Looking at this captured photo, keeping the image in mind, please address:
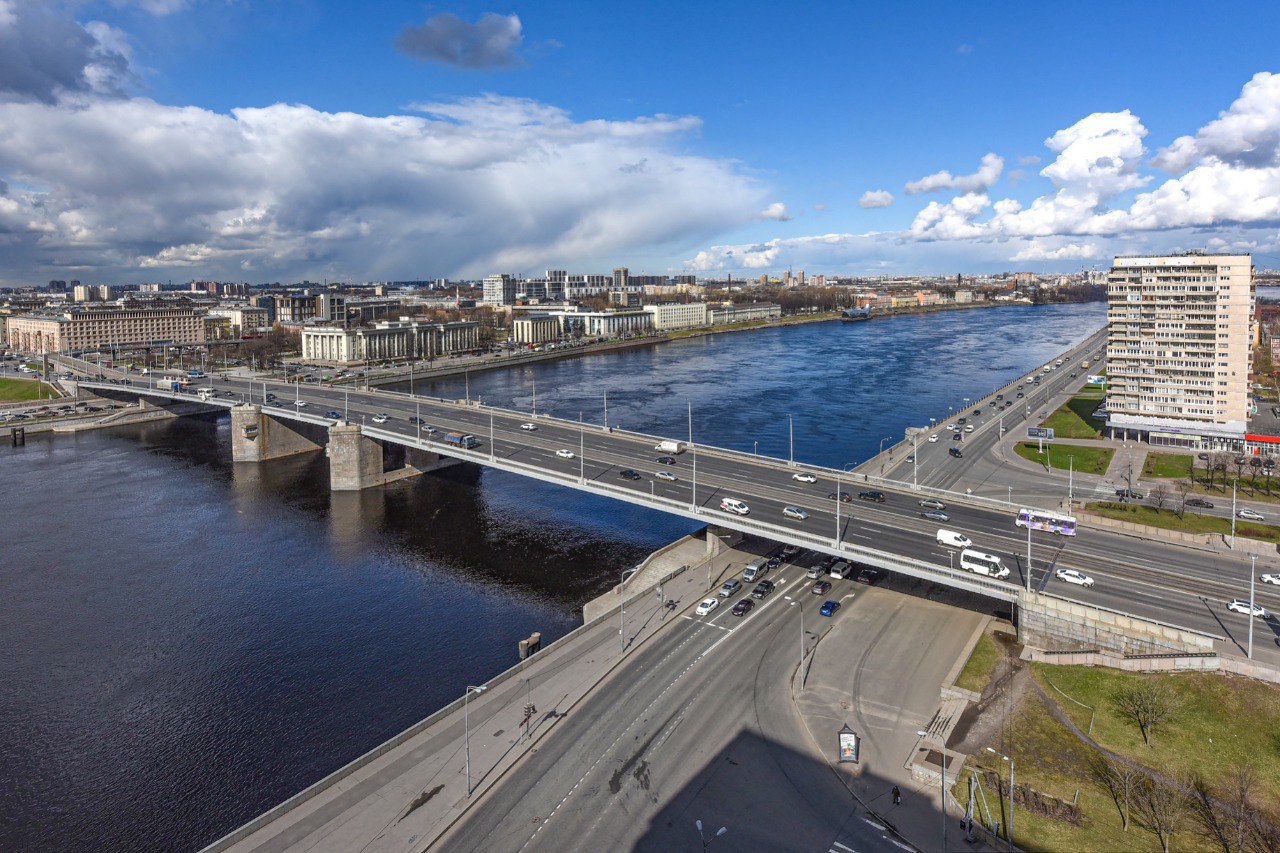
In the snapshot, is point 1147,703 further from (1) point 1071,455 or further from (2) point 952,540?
(1) point 1071,455

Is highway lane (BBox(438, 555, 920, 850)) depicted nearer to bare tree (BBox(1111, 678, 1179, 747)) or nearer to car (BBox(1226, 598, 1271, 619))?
bare tree (BBox(1111, 678, 1179, 747))

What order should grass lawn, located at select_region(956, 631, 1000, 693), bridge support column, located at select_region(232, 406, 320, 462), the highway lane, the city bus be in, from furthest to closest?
bridge support column, located at select_region(232, 406, 320, 462) → the city bus → grass lawn, located at select_region(956, 631, 1000, 693) → the highway lane

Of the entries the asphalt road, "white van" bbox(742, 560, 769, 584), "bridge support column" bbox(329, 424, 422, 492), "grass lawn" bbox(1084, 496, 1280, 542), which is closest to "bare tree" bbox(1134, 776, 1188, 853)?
the asphalt road

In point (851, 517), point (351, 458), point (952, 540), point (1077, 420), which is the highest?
point (1077, 420)

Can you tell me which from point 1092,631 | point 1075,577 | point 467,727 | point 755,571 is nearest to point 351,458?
point 755,571

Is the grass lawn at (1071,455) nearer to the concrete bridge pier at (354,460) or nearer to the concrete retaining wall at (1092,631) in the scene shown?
the concrete retaining wall at (1092,631)

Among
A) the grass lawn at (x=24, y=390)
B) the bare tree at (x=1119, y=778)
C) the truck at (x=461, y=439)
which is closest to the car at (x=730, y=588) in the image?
the bare tree at (x=1119, y=778)
